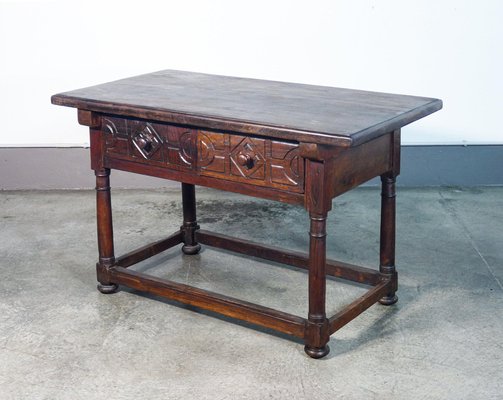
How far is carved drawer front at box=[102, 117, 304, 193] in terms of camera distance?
3.53 m

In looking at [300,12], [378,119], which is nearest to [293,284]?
[378,119]

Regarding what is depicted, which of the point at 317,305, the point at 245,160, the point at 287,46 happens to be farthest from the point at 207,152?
the point at 287,46

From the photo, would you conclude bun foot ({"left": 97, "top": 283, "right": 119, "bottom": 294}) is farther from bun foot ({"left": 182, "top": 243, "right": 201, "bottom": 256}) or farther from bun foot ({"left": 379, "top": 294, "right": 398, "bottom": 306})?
bun foot ({"left": 379, "top": 294, "right": 398, "bottom": 306})

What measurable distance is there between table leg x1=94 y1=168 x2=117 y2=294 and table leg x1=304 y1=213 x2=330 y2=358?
99 centimetres

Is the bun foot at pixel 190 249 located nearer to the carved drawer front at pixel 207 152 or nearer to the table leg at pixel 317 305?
the carved drawer front at pixel 207 152

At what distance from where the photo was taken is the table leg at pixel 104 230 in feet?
13.6

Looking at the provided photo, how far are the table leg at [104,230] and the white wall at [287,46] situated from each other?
169 centimetres

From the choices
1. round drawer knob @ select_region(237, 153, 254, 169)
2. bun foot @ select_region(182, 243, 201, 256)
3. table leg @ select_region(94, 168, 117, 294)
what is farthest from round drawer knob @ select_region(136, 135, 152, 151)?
bun foot @ select_region(182, 243, 201, 256)

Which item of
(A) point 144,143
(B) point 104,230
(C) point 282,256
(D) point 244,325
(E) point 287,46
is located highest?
(E) point 287,46

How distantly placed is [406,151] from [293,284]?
1.68 metres

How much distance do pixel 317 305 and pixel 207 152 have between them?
2.25ft

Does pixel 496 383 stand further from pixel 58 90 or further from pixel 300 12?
pixel 58 90

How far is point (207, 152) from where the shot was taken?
3730 mm

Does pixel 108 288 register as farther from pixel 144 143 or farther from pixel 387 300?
pixel 387 300
